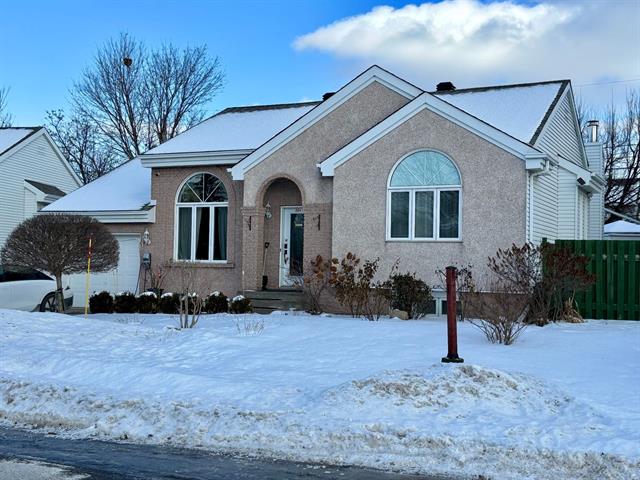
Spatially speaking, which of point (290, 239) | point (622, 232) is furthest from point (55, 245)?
point (622, 232)

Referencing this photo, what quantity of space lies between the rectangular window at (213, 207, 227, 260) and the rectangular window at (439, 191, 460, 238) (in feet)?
22.0

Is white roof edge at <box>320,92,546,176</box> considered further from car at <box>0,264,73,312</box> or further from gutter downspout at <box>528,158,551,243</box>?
car at <box>0,264,73,312</box>

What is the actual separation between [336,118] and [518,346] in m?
9.01

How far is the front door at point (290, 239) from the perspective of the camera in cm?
1927

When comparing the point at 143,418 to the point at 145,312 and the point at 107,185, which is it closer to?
the point at 145,312

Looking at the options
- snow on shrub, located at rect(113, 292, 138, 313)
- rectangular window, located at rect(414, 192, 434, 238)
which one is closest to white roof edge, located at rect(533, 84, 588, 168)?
rectangular window, located at rect(414, 192, 434, 238)

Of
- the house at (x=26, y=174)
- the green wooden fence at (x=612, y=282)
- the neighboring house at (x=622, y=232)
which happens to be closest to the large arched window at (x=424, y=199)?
the green wooden fence at (x=612, y=282)

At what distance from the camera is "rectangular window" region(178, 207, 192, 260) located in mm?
20375

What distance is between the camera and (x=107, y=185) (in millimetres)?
23703

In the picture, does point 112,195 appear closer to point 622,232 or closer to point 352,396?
point 352,396

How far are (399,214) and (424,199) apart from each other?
672mm

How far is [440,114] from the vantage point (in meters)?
16.0

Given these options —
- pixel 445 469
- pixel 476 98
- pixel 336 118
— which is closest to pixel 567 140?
pixel 476 98

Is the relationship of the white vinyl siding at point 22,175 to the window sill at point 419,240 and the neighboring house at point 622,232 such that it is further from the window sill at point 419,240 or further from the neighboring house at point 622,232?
the neighboring house at point 622,232
